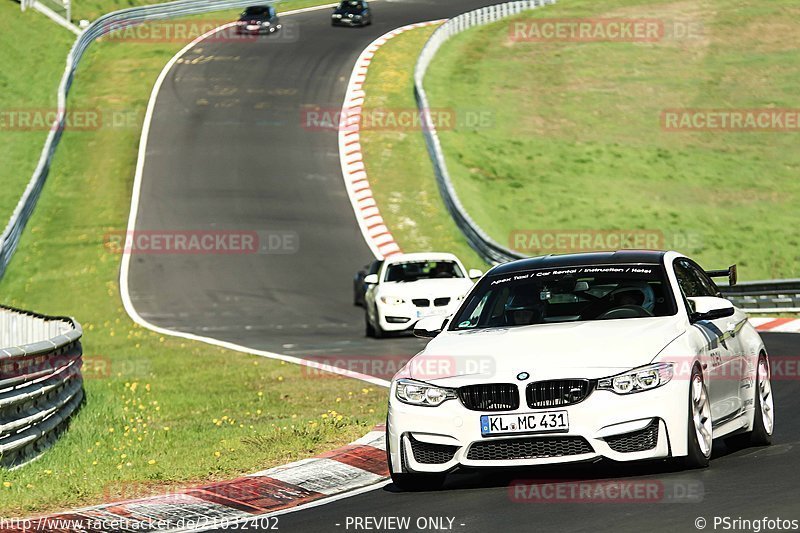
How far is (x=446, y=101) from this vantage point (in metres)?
48.6

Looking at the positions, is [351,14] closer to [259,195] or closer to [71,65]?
[71,65]

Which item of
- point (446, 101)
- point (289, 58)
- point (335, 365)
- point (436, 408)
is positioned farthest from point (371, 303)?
point (289, 58)

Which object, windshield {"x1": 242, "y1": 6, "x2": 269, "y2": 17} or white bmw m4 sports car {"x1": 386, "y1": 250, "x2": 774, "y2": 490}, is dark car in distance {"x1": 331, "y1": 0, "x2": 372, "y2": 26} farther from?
white bmw m4 sports car {"x1": 386, "y1": 250, "x2": 774, "y2": 490}

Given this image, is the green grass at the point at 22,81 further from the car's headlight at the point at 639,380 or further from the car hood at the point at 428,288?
the car's headlight at the point at 639,380

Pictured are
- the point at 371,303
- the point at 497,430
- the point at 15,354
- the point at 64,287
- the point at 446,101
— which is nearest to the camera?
the point at 497,430

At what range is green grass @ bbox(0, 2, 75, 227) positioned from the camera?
41.4m

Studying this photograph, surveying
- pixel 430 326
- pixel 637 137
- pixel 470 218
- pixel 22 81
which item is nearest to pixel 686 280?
pixel 430 326

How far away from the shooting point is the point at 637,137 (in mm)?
46406

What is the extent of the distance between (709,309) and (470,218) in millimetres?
25958

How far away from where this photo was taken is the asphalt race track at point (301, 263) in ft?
26.9

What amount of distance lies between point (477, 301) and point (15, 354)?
357 centimetres

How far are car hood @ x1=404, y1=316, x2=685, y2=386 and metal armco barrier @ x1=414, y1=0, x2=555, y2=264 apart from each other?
21456mm

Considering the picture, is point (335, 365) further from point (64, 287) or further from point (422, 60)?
point (422, 60)

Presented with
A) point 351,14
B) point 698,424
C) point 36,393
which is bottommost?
point 36,393
